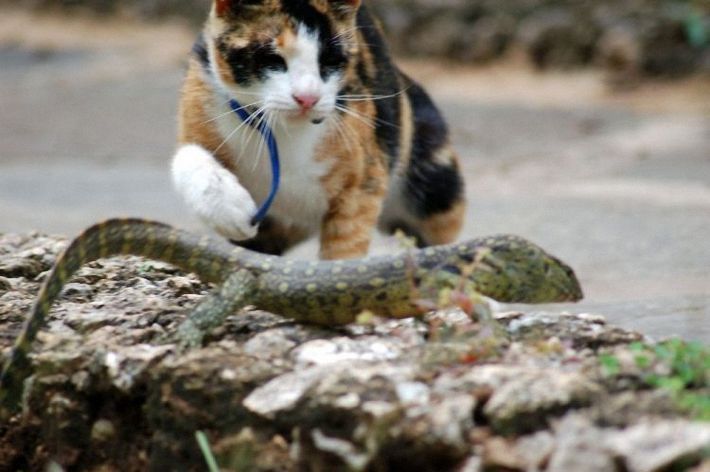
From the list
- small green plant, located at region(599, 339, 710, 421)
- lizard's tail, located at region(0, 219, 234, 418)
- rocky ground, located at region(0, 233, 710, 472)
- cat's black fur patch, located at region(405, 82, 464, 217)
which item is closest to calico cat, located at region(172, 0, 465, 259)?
cat's black fur patch, located at region(405, 82, 464, 217)

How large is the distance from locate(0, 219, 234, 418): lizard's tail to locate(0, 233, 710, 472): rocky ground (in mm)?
98

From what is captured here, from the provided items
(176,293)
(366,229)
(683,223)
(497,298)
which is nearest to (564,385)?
(497,298)

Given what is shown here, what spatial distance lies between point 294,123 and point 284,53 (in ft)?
1.06

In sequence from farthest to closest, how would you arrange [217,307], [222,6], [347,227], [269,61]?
[347,227]
[222,6]
[269,61]
[217,307]

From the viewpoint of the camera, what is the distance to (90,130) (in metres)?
10.6

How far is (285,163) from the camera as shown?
4.60m

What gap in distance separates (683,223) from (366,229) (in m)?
2.37

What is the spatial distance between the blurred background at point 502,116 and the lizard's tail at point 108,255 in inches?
84.2

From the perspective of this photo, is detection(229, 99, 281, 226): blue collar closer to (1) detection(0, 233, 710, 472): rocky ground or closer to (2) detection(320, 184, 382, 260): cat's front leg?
(2) detection(320, 184, 382, 260): cat's front leg

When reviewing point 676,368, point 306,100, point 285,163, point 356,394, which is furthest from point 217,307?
point 285,163

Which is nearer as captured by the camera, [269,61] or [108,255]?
[108,255]

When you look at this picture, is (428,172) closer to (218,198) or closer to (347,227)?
(347,227)

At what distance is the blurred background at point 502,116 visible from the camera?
22.1 ft

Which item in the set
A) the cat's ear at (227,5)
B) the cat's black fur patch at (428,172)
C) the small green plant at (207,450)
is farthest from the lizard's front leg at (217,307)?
the cat's black fur patch at (428,172)
